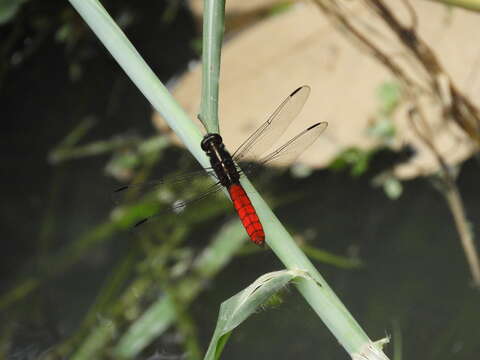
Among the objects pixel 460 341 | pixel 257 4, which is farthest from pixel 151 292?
pixel 257 4

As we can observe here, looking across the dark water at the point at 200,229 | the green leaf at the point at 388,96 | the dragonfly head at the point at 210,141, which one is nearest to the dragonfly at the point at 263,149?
the dragonfly head at the point at 210,141

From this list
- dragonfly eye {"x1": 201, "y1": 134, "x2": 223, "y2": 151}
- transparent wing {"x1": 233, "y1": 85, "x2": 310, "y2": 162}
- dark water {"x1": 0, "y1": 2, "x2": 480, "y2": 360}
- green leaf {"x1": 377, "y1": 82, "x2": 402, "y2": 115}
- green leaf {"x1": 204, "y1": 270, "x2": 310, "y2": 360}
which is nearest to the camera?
green leaf {"x1": 204, "y1": 270, "x2": 310, "y2": 360}

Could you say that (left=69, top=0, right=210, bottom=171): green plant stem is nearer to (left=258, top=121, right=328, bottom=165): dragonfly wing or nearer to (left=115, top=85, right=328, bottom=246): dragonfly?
(left=115, top=85, right=328, bottom=246): dragonfly

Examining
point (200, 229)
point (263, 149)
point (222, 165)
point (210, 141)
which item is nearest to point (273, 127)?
point (263, 149)

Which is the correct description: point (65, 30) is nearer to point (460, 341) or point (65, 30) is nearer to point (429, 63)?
point (429, 63)

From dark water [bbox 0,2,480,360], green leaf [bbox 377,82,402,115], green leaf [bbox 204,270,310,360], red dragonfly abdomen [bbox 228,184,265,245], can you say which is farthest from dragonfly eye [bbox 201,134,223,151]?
green leaf [bbox 377,82,402,115]
